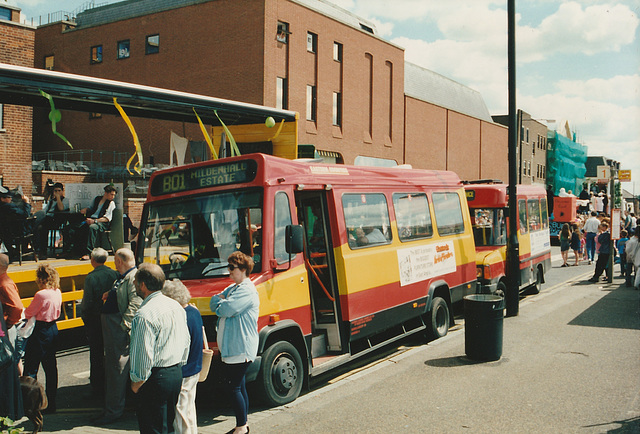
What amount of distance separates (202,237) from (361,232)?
8.00 feet

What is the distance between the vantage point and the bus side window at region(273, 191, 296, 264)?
22.6ft

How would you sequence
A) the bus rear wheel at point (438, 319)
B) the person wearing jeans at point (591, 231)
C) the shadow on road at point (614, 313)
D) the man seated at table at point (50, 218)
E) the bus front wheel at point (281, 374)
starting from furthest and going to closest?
the person wearing jeans at point (591, 231) < the man seated at table at point (50, 218) < the shadow on road at point (614, 313) < the bus rear wheel at point (438, 319) < the bus front wheel at point (281, 374)

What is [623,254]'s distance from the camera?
58.0 ft

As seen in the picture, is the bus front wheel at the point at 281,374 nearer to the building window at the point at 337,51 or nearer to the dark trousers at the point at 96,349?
the dark trousers at the point at 96,349

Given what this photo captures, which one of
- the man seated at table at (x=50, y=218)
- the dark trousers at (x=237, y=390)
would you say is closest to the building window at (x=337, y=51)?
the man seated at table at (x=50, y=218)

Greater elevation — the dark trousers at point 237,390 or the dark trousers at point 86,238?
the dark trousers at point 86,238

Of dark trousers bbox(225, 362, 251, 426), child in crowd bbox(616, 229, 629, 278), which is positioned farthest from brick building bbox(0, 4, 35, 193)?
child in crowd bbox(616, 229, 629, 278)

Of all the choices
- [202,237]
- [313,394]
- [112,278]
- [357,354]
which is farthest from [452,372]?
[112,278]

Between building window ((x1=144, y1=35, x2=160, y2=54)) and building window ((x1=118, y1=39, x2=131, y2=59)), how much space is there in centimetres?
178

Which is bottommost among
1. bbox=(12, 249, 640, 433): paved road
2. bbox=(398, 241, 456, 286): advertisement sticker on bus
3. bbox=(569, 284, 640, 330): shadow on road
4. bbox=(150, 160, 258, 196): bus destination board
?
bbox=(12, 249, 640, 433): paved road

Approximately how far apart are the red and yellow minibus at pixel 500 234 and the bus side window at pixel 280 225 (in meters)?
6.27

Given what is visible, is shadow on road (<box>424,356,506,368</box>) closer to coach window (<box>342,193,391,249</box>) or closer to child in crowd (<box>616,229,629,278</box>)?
coach window (<box>342,193,391,249</box>)

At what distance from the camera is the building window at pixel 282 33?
31.2 m

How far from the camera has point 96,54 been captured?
38.2 meters
